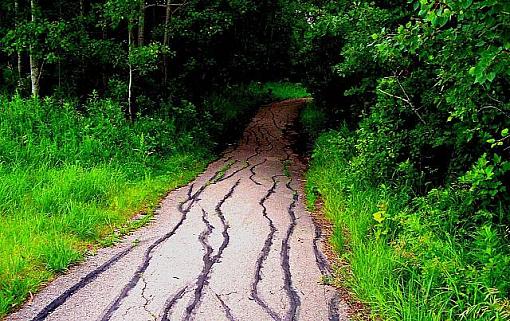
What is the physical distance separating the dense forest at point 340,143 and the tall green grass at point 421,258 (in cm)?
2

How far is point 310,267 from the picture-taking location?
4.70 meters

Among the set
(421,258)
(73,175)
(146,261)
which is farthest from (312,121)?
(421,258)

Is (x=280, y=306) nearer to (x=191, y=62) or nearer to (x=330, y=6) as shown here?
(x=330, y=6)

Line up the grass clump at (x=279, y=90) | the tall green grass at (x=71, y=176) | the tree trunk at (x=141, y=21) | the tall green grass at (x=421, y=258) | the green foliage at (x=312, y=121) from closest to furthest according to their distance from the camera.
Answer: the tall green grass at (x=421, y=258) < the tall green grass at (x=71, y=176) < the tree trunk at (x=141, y=21) < the green foliage at (x=312, y=121) < the grass clump at (x=279, y=90)

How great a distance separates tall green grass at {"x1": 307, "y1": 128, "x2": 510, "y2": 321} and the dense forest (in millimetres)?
16

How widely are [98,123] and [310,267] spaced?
5.55 metres

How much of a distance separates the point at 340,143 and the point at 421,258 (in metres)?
4.65

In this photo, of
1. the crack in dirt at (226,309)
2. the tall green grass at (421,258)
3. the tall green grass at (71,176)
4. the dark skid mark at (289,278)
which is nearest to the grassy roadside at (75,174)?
the tall green grass at (71,176)

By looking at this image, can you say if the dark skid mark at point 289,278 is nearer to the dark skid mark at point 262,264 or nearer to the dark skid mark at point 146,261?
the dark skid mark at point 262,264

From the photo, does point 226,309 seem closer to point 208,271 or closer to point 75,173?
point 208,271

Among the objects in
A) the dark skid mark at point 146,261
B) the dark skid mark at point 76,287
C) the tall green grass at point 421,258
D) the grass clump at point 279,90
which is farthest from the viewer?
the grass clump at point 279,90

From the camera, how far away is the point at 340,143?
8422mm

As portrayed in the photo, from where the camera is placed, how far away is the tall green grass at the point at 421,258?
3.29m

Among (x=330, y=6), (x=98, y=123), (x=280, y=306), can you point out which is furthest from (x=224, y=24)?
(x=280, y=306)
